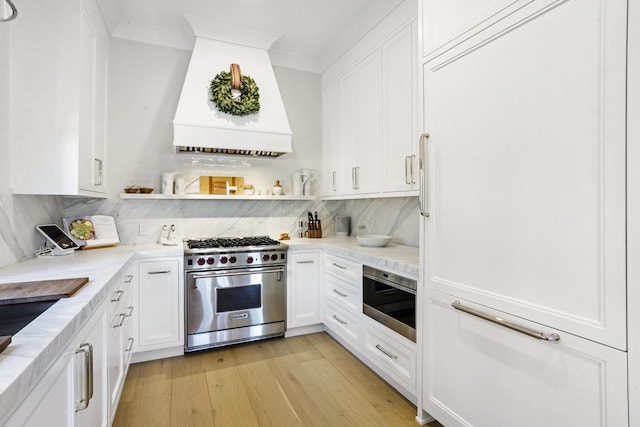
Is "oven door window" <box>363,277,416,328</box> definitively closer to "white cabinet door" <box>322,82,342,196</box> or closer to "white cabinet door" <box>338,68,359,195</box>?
"white cabinet door" <box>338,68,359,195</box>

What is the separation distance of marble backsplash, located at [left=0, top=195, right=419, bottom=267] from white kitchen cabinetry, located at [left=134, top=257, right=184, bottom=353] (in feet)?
2.17

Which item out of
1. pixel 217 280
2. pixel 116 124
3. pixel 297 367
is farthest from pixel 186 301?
pixel 116 124

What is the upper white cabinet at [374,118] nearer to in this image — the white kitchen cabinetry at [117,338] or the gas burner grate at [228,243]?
the gas burner grate at [228,243]

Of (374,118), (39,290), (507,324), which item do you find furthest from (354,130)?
(39,290)

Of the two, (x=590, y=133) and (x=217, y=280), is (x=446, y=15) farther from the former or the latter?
(x=217, y=280)

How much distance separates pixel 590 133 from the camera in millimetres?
1085

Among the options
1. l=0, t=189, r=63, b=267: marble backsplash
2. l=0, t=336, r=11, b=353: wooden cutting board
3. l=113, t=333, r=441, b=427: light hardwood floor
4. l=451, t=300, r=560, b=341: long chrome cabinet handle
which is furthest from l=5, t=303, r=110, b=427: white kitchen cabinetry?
l=451, t=300, r=560, b=341: long chrome cabinet handle

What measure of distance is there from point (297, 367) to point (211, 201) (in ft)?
6.07

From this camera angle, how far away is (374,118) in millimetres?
2795

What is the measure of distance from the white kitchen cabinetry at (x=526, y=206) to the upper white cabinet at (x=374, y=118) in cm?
60

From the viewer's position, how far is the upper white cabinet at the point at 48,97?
1955 mm

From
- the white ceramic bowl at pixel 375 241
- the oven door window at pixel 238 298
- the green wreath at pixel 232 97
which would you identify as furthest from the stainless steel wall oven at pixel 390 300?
the green wreath at pixel 232 97

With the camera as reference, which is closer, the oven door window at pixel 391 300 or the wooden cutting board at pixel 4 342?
the wooden cutting board at pixel 4 342

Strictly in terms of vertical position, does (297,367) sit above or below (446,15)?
below
